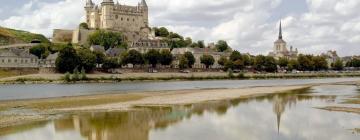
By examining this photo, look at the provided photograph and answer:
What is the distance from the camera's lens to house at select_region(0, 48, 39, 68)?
94.9 m

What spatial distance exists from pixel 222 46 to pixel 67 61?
273ft

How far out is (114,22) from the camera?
149375 mm

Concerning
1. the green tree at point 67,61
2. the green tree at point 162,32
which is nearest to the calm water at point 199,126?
the green tree at point 67,61

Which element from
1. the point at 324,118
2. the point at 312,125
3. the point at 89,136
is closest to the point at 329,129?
the point at 312,125

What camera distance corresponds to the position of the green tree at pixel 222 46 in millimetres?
161625

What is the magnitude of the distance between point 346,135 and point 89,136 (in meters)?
10.7

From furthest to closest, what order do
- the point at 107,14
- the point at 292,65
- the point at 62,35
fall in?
the point at 107,14 → the point at 62,35 → the point at 292,65

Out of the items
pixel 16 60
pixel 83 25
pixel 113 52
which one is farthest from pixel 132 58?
pixel 83 25

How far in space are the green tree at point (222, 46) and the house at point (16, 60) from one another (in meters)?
75.8

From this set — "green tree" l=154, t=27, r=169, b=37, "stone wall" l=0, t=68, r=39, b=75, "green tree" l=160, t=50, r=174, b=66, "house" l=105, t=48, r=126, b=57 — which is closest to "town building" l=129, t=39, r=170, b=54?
"house" l=105, t=48, r=126, b=57

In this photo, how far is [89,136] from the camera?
824 inches

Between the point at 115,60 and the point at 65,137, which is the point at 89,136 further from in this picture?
the point at 115,60

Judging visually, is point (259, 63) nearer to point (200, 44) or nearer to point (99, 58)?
point (200, 44)

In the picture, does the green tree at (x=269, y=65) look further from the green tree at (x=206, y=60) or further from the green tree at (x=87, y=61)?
the green tree at (x=87, y=61)
